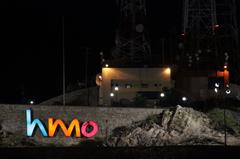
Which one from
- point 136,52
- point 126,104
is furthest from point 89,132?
point 136,52

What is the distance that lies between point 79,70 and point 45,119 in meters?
37.7

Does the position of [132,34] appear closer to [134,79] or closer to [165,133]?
[134,79]

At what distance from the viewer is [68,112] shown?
57.2 meters

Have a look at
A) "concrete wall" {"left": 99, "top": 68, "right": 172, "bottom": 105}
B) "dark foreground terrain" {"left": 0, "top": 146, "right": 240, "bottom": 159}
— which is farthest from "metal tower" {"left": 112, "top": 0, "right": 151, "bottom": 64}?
"dark foreground terrain" {"left": 0, "top": 146, "right": 240, "bottom": 159}

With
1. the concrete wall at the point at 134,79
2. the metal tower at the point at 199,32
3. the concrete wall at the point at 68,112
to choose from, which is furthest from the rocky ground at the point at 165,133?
the metal tower at the point at 199,32

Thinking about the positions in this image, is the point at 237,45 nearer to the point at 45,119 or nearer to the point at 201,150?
the point at 45,119

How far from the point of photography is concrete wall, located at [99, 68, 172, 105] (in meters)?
67.4

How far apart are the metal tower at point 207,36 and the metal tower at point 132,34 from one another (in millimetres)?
5985

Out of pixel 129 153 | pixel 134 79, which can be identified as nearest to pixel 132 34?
pixel 134 79

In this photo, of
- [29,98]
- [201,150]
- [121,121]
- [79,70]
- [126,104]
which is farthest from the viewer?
[79,70]

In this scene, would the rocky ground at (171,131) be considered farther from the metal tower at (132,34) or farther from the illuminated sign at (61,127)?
the metal tower at (132,34)

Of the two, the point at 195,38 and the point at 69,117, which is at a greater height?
the point at 195,38

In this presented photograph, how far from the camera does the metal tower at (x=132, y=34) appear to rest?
70.3 metres

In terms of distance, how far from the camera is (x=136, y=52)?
72.4 metres
